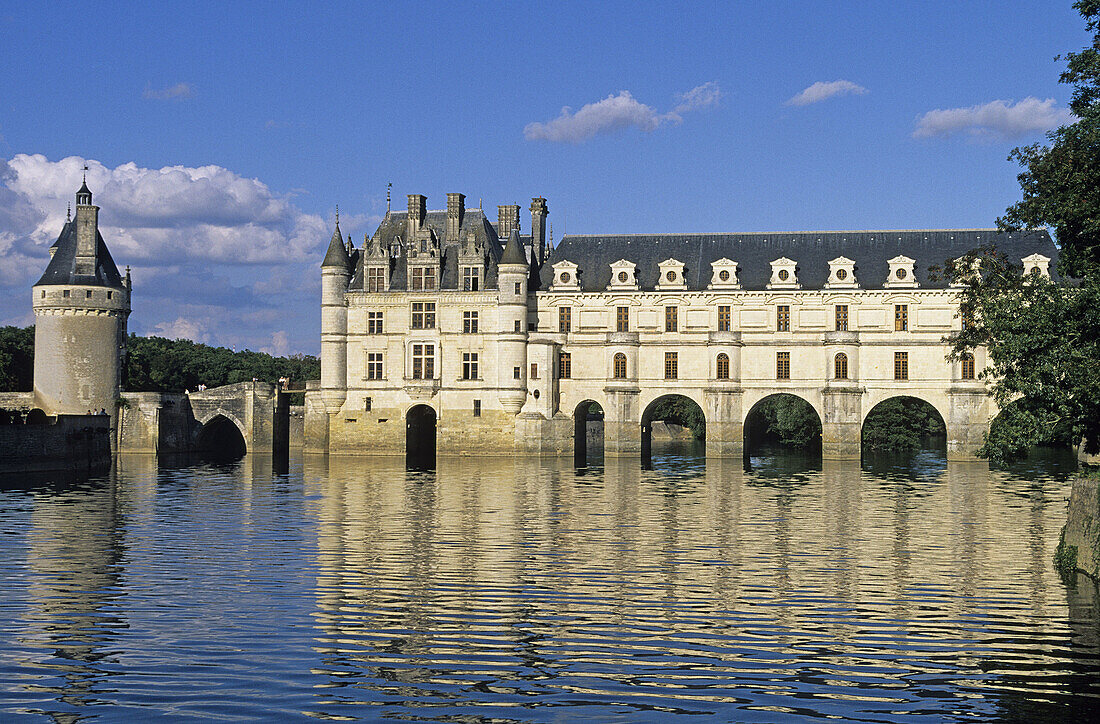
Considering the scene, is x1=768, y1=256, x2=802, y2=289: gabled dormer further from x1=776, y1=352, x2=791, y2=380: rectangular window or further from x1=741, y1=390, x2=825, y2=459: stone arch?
x1=741, y1=390, x2=825, y2=459: stone arch

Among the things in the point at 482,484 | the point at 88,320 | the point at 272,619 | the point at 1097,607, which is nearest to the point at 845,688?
the point at 1097,607

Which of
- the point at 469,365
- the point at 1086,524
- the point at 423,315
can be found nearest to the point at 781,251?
the point at 469,365

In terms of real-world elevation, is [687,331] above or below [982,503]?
above

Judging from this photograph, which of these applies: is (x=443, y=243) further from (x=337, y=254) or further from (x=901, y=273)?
(x=901, y=273)

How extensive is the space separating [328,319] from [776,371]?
2863 centimetres

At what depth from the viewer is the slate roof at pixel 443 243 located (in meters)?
74.6

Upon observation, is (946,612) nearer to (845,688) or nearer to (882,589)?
(882,589)

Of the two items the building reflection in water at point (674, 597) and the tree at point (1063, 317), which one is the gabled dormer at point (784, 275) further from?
the tree at point (1063, 317)

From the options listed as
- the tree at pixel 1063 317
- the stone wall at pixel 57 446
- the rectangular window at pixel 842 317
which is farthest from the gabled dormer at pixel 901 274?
the stone wall at pixel 57 446

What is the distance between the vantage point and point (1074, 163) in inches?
1086

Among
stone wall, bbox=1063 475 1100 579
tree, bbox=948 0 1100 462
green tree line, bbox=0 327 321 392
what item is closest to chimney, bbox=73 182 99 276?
green tree line, bbox=0 327 321 392

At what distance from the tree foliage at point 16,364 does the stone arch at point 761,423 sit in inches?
2048

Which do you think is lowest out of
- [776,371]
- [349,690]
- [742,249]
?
[349,690]

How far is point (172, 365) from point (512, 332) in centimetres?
4545
